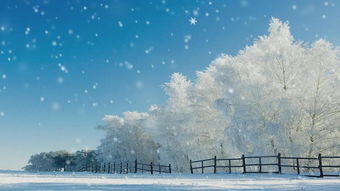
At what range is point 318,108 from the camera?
28734 millimetres

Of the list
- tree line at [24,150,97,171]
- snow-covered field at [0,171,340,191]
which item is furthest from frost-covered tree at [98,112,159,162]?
snow-covered field at [0,171,340,191]

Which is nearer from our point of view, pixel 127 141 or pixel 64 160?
pixel 127 141

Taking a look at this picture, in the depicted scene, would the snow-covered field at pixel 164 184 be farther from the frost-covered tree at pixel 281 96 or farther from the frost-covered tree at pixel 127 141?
the frost-covered tree at pixel 127 141

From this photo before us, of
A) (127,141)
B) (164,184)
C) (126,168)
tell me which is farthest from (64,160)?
(164,184)

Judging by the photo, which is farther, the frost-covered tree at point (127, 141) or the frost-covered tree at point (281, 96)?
the frost-covered tree at point (127, 141)

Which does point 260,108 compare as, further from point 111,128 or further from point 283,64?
point 111,128

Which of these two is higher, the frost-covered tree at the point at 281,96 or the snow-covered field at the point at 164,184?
the frost-covered tree at the point at 281,96

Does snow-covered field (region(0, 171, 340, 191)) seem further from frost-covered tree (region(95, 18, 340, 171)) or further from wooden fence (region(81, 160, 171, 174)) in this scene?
wooden fence (region(81, 160, 171, 174))

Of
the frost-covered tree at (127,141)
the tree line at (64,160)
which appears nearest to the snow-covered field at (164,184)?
the frost-covered tree at (127,141)

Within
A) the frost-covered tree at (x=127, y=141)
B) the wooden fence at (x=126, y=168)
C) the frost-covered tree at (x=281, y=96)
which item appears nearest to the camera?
the frost-covered tree at (x=281, y=96)

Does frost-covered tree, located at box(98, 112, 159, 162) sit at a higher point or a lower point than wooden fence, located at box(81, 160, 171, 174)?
higher

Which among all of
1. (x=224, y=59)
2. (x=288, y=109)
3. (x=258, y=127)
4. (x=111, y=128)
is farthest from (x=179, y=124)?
(x=111, y=128)

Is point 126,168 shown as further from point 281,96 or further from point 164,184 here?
point 164,184

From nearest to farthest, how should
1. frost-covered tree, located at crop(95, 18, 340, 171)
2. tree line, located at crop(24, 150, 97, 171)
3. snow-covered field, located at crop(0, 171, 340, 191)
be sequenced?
snow-covered field, located at crop(0, 171, 340, 191) < frost-covered tree, located at crop(95, 18, 340, 171) < tree line, located at crop(24, 150, 97, 171)
